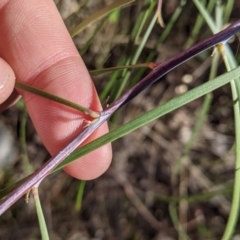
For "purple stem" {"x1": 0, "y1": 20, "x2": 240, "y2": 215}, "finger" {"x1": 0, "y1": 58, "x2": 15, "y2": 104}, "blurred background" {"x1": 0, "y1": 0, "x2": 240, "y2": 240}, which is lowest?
"blurred background" {"x1": 0, "y1": 0, "x2": 240, "y2": 240}

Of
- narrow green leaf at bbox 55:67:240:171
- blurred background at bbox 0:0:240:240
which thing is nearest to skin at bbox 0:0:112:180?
blurred background at bbox 0:0:240:240

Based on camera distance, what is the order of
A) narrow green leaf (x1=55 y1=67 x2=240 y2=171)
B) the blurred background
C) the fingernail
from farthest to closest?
the blurred background
the fingernail
narrow green leaf (x1=55 y1=67 x2=240 y2=171)

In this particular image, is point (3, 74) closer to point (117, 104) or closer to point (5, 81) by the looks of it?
point (5, 81)

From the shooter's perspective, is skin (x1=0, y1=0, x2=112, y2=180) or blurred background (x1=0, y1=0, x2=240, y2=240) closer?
skin (x1=0, y1=0, x2=112, y2=180)

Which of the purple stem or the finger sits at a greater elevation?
the purple stem

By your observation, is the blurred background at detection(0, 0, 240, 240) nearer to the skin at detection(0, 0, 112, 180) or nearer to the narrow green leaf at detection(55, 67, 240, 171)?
the skin at detection(0, 0, 112, 180)

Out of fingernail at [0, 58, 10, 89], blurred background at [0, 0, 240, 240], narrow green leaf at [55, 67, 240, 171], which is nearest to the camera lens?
narrow green leaf at [55, 67, 240, 171]

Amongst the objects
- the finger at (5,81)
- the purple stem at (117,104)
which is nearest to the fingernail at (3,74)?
the finger at (5,81)

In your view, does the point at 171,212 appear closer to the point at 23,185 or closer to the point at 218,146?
the point at 218,146
